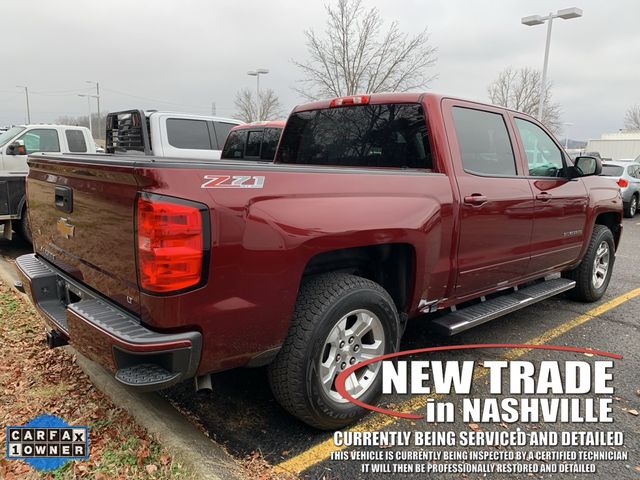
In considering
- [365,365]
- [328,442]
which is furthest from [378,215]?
[328,442]

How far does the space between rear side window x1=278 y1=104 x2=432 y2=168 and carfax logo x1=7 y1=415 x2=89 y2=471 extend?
2.56 meters

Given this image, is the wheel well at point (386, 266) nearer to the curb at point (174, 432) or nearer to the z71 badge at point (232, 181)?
the z71 badge at point (232, 181)

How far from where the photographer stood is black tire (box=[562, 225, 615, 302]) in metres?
5.21

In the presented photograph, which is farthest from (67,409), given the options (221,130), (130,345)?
(221,130)

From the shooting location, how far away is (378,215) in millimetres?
2844

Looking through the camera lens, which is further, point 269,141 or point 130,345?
point 269,141

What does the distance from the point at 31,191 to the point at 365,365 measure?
8.04ft

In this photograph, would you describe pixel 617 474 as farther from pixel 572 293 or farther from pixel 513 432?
pixel 572 293

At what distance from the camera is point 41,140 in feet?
28.3

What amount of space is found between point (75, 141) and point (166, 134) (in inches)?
66.8

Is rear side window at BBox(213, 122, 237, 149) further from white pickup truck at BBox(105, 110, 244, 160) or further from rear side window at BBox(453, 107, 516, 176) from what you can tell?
rear side window at BBox(453, 107, 516, 176)

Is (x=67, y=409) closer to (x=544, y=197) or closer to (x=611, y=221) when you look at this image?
(x=544, y=197)

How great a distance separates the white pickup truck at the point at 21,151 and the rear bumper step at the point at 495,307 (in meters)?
5.82

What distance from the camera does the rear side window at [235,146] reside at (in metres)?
8.77
